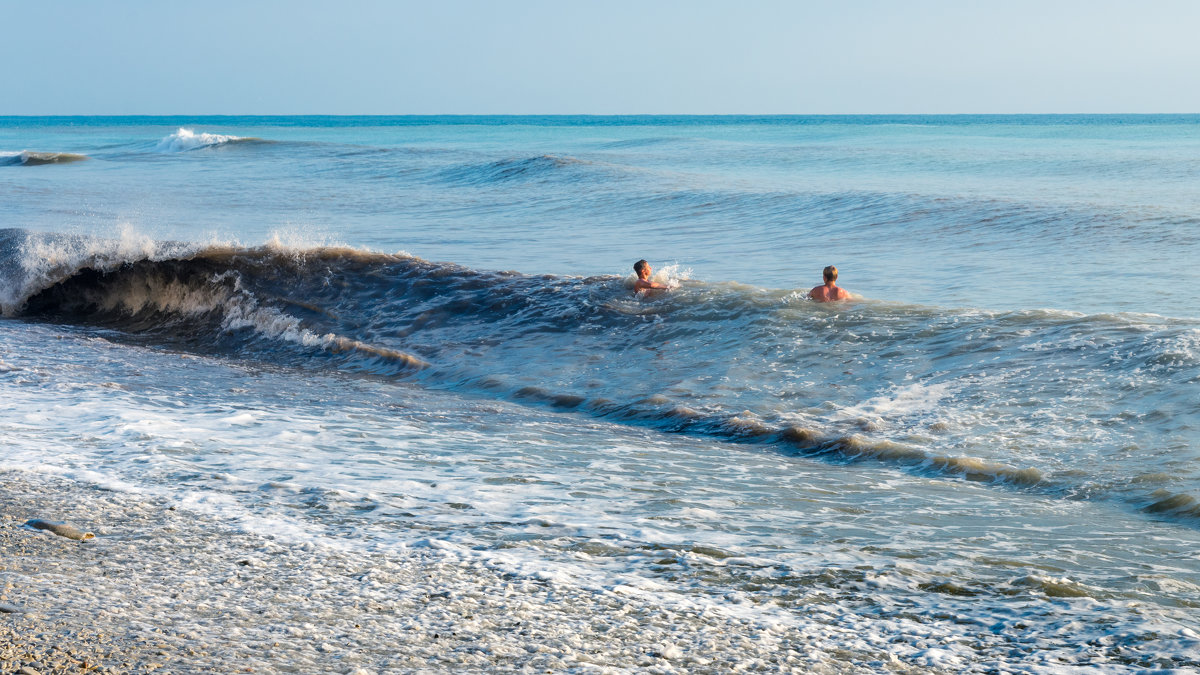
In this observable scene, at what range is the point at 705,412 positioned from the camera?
7.53 metres

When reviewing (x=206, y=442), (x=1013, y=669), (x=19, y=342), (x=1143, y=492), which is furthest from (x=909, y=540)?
(x=19, y=342)

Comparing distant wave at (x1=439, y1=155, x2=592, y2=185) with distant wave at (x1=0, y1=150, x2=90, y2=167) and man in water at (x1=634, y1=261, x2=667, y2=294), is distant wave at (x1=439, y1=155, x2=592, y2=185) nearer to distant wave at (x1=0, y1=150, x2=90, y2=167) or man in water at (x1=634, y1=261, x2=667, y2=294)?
man in water at (x1=634, y1=261, x2=667, y2=294)

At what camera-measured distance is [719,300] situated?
10477 mm

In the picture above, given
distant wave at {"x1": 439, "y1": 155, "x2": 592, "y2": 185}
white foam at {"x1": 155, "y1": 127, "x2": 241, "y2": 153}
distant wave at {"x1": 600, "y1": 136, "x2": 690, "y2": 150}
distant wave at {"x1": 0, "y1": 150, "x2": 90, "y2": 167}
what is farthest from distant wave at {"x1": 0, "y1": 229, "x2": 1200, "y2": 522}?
white foam at {"x1": 155, "y1": 127, "x2": 241, "y2": 153}

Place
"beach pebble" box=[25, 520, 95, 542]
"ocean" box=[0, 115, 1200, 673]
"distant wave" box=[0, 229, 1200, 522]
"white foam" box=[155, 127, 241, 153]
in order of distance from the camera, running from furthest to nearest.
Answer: "white foam" box=[155, 127, 241, 153], "distant wave" box=[0, 229, 1200, 522], "beach pebble" box=[25, 520, 95, 542], "ocean" box=[0, 115, 1200, 673]

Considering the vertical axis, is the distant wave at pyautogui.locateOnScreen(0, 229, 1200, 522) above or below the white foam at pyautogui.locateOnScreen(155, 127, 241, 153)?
below

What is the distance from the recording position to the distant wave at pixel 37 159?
137ft

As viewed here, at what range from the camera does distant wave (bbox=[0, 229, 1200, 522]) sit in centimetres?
708

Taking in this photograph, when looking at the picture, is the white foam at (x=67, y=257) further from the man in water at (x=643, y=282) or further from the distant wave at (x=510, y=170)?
the distant wave at (x=510, y=170)

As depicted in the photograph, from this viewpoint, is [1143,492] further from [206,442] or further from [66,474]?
[66,474]

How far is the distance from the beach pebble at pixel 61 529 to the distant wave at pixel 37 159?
140 feet

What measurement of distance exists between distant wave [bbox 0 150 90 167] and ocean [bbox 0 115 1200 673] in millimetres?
28926

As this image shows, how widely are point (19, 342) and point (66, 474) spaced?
18.4 feet

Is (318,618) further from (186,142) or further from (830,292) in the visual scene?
(186,142)
